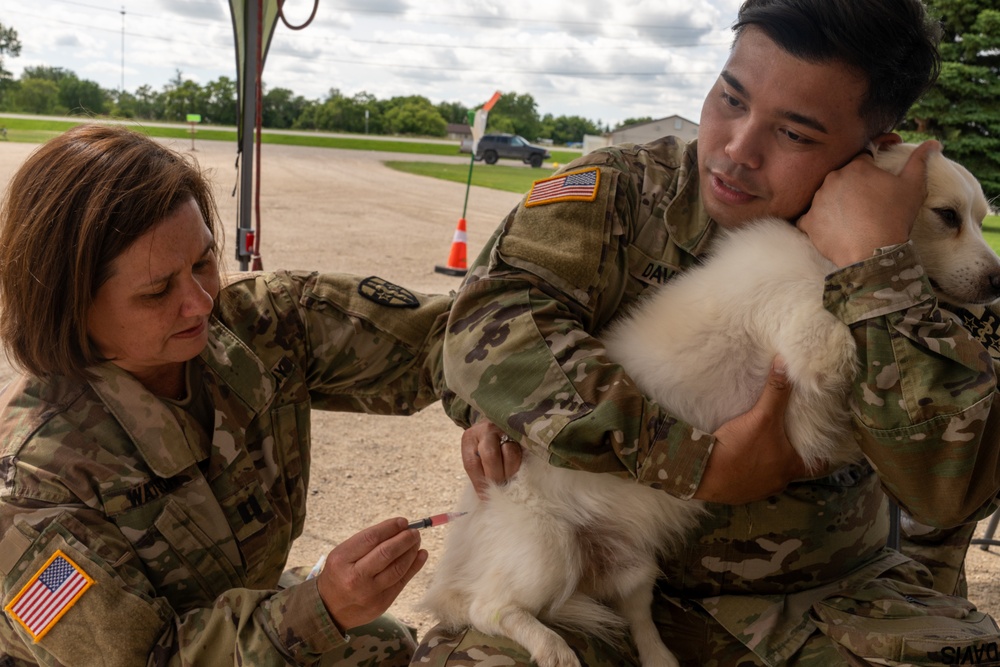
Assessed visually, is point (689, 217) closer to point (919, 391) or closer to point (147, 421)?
point (919, 391)

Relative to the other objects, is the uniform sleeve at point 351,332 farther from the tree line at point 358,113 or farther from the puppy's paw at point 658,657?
the tree line at point 358,113

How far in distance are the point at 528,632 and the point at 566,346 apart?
27.4 inches

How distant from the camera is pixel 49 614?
5.91 feet

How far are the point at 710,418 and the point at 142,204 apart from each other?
4.92 ft

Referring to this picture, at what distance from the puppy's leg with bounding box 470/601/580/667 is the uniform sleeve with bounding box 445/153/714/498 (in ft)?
1.34

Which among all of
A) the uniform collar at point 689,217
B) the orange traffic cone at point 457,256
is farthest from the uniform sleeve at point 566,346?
the orange traffic cone at point 457,256

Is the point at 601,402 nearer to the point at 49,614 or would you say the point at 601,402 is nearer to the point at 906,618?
the point at 906,618

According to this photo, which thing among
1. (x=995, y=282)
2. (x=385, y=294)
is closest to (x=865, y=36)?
(x=995, y=282)

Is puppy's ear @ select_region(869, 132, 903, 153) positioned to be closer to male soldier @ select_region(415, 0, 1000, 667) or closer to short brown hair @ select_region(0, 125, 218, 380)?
male soldier @ select_region(415, 0, 1000, 667)

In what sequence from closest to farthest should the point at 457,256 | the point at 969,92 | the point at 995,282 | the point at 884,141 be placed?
the point at 995,282 → the point at 884,141 → the point at 457,256 → the point at 969,92

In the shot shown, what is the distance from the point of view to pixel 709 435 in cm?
193

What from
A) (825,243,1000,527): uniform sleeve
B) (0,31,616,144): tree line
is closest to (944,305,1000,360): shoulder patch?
(825,243,1000,527): uniform sleeve

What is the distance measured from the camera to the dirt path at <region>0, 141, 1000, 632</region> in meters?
4.19

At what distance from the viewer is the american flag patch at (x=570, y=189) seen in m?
2.19
